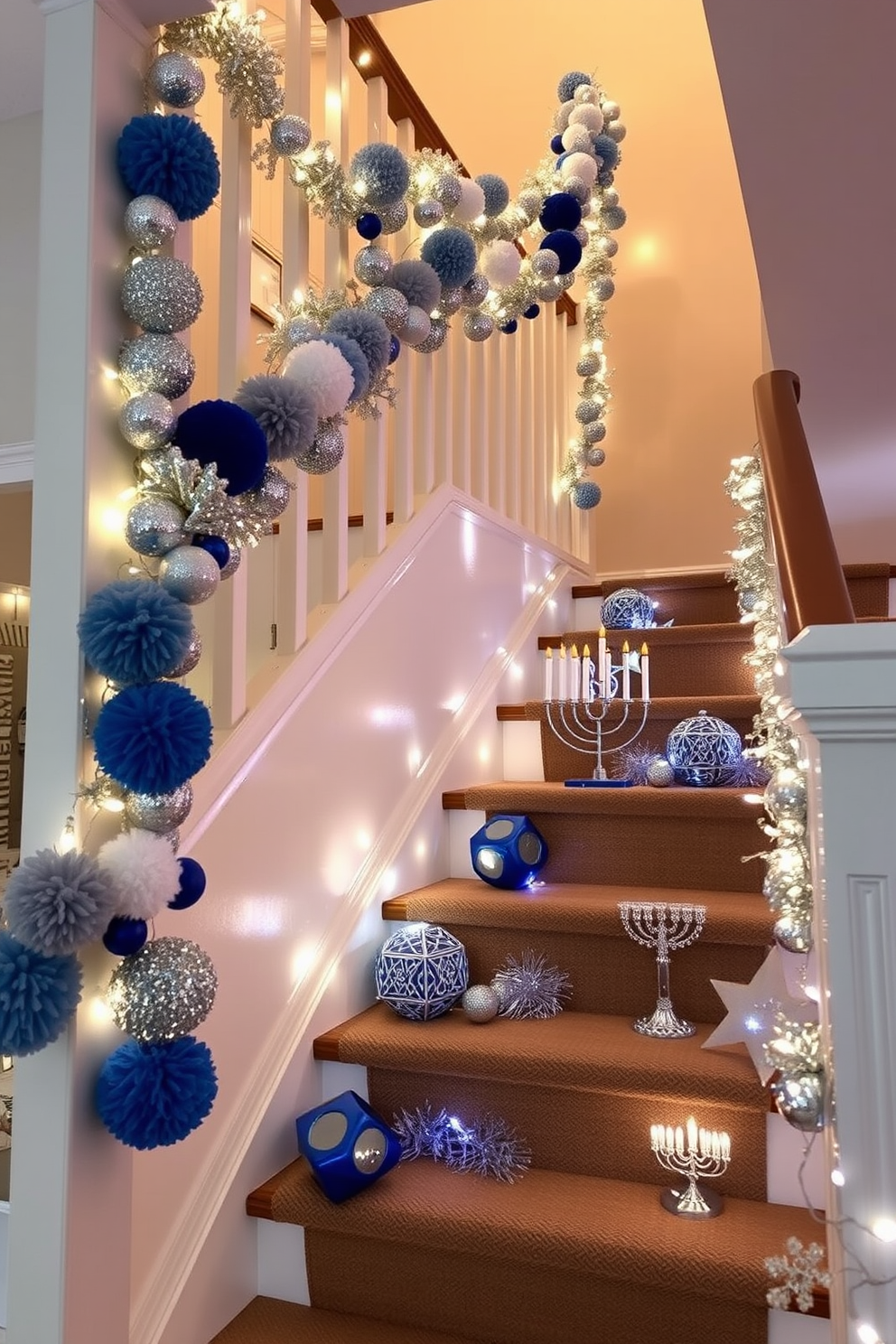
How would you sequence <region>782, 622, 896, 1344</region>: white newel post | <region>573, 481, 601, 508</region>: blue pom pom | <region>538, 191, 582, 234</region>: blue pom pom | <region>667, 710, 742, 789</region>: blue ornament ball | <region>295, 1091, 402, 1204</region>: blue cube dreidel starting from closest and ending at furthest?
1. <region>782, 622, 896, 1344</region>: white newel post
2. <region>295, 1091, 402, 1204</region>: blue cube dreidel
3. <region>667, 710, 742, 789</region>: blue ornament ball
4. <region>538, 191, 582, 234</region>: blue pom pom
5. <region>573, 481, 601, 508</region>: blue pom pom

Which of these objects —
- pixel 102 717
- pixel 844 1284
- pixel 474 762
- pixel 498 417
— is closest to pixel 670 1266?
pixel 844 1284

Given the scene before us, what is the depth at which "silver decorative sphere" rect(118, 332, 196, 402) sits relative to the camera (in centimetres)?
113

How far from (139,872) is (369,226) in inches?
44.4

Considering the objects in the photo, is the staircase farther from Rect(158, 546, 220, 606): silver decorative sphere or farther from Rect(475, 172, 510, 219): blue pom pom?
Rect(475, 172, 510, 219): blue pom pom

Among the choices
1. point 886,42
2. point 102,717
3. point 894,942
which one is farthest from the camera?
point 886,42

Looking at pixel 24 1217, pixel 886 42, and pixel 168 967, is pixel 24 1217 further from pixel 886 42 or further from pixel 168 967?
pixel 886 42

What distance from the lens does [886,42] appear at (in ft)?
5.55

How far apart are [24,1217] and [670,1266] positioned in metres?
0.83

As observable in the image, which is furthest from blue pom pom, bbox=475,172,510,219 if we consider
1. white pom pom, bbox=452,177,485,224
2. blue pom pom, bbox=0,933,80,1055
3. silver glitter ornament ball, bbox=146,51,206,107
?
blue pom pom, bbox=0,933,80,1055

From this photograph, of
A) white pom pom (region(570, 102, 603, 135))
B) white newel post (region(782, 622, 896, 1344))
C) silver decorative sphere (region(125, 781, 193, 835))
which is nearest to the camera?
white newel post (region(782, 622, 896, 1344))

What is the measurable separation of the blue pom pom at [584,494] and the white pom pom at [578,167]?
1125mm

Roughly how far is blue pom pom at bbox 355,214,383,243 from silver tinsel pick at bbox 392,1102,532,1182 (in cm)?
149

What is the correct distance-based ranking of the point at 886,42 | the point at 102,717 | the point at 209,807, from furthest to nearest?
1. the point at 886,42
2. the point at 209,807
3. the point at 102,717

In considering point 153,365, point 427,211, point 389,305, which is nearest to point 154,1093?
point 153,365
